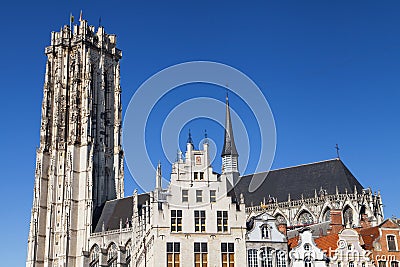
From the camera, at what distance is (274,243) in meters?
39.5

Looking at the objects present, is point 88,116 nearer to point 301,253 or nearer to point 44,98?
point 44,98

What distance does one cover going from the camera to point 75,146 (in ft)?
288

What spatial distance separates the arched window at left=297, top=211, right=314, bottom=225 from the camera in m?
65.3

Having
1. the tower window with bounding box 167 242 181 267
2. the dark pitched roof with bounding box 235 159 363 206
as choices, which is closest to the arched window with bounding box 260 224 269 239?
the tower window with bounding box 167 242 181 267

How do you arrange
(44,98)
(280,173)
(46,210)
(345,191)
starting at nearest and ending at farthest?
1. (345,191)
2. (280,173)
3. (46,210)
4. (44,98)

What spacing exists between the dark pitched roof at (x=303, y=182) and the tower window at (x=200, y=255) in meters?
30.2

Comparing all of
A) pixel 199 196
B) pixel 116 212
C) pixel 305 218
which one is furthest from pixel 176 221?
pixel 116 212

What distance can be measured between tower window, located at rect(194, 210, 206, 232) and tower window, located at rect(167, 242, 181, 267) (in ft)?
5.56

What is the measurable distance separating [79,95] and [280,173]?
1458 inches

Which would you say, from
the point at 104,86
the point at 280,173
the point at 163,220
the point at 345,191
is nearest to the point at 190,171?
the point at 163,220

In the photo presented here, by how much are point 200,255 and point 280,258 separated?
5.56 m

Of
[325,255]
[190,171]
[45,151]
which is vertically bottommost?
[325,255]

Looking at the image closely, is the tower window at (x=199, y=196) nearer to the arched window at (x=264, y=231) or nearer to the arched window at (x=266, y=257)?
the arched window at (x=264, y=231)

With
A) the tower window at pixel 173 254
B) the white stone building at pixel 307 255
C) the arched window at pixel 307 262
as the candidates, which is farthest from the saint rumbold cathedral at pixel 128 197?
the arched window at pixel 307 262
